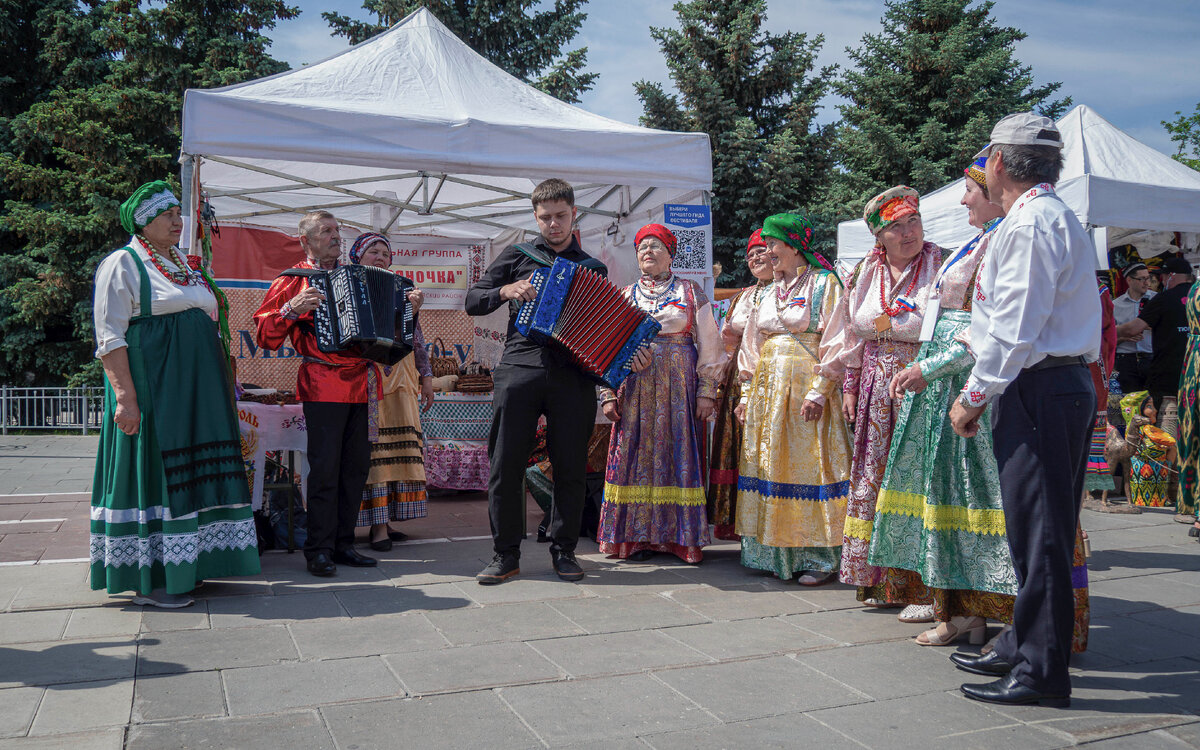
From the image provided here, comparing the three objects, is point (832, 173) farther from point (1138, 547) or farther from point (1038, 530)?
point (1038, 530)

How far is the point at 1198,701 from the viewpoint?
3.23 m

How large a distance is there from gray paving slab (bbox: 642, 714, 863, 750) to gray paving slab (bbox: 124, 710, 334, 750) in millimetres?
1084

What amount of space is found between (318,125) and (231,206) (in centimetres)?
378

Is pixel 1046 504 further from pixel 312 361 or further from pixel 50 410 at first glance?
pixel 50 410

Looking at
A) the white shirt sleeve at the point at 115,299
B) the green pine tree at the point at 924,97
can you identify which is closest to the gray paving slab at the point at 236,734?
the white shirt sleeve at the point at 115,299

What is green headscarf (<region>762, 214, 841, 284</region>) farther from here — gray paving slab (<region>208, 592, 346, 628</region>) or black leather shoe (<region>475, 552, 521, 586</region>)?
gray paving slab (<region>208, 592, 346, 628</region>)

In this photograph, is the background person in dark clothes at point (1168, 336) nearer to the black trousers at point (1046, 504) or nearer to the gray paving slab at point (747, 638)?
the gray paving slab at point (747, 638)

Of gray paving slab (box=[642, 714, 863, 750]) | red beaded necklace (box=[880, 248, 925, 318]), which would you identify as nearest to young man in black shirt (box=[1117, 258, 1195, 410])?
red beaded necklace (box=[880, 248, 925, 318])

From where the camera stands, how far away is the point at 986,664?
3.45 meters

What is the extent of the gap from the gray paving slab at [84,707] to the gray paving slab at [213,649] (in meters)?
0.20

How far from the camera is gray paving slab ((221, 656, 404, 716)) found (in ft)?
10.2

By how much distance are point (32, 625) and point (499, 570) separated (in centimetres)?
220

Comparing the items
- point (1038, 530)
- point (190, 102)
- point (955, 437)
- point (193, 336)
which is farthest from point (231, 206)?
point (1038, 530)

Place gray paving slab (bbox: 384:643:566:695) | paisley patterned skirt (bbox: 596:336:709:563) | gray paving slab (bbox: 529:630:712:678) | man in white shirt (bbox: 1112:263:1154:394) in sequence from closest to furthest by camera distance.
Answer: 1. gray paving slab (bbox: 384:643:566:695)
2. gray paving slab (bbox: 529:630:712:678)
3. paisley patterned skirt (bbox: 596:336:709:563)
4. man in white shirt (bbox: 1112:263:1154:394)
